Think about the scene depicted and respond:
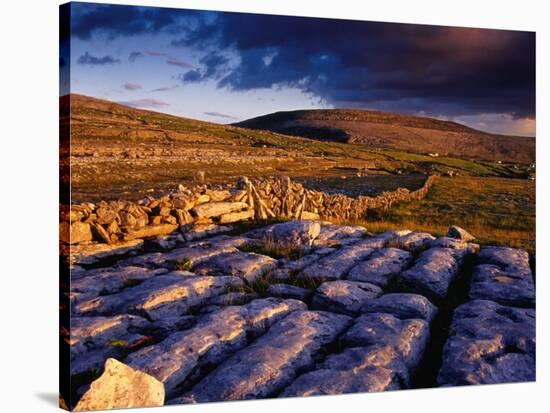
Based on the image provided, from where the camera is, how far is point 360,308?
11680 millimetres

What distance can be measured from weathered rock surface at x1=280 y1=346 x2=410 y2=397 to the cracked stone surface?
16 mm

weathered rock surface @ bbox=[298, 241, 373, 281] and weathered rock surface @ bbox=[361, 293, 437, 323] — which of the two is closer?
weathered rock surface @ bbox=[361, 293, 437, 323]

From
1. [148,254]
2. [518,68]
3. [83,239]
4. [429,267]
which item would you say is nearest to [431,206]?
[429,267]

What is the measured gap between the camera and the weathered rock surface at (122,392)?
31.0 feet

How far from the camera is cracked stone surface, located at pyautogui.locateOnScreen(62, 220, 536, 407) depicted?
10.0 metres

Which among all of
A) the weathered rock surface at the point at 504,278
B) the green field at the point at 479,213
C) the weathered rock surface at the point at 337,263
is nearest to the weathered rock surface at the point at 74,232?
the weathered rock surface at the point at 337,263

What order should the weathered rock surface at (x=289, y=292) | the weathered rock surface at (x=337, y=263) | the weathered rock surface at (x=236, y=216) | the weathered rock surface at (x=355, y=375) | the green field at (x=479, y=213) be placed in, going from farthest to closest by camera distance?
the green field at (x=479, y=213), the weathered rock surface at (x=236, y=216), the weathered rock surface at (x=337, y=263), the weathered rock surface at (x=289, y=292), the weathered rock surface at (x=355, y=375)

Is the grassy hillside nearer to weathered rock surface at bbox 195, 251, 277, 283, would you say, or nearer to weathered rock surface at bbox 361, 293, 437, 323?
weathered rock surface at bbox 195, 251, 277, 283

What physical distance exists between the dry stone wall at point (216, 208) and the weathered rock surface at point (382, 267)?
164 centimetres

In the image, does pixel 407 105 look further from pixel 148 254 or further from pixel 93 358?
pixel 93 358

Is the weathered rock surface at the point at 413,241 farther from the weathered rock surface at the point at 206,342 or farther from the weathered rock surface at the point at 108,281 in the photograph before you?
the weathered rock surface at the point at 108,281

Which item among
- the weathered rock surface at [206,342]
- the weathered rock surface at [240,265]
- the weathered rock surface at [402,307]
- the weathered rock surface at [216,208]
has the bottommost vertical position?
the weathered rock surface at [206,342]

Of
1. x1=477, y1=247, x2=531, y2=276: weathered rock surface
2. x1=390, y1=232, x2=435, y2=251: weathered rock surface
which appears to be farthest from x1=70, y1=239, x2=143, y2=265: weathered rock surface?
x1=477, y1=247, x2=531, y2=276: weathered rock surface

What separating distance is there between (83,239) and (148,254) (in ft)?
4.33
